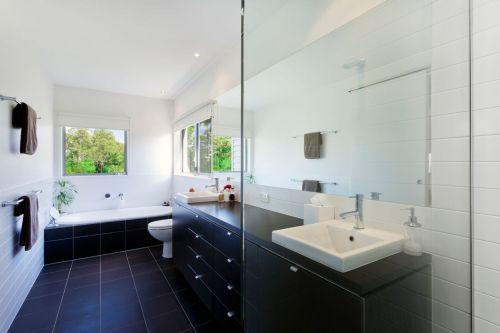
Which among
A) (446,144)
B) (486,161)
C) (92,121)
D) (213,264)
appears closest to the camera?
(486,161)

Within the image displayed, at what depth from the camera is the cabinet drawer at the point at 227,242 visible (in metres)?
1.70

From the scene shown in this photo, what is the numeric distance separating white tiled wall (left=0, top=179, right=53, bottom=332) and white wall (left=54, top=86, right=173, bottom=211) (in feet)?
5.08

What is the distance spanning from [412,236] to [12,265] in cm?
308

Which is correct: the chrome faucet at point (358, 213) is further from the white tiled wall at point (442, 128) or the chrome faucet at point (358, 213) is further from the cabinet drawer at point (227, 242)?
the cabinet drawer at point (227, 242)

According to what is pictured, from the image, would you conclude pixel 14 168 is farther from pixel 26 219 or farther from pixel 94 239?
pixel 94 239

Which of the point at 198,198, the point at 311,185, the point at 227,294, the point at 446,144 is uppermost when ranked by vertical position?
the point at 446,144

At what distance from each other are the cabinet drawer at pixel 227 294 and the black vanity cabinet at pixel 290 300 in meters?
0.14

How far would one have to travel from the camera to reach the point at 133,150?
467cm

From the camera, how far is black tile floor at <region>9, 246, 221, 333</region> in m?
2.06

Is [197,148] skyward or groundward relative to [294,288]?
skyward

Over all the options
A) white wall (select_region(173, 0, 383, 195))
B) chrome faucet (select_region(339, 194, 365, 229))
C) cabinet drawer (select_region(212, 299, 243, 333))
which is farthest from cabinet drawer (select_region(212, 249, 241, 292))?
white wall (select_region(173, 0, 383, 195))

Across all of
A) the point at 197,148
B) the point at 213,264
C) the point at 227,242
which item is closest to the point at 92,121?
the point at 197,148

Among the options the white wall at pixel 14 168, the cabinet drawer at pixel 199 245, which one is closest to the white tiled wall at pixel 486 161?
the cabinet drawer at pixel 199 245

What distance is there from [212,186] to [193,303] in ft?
4.46
